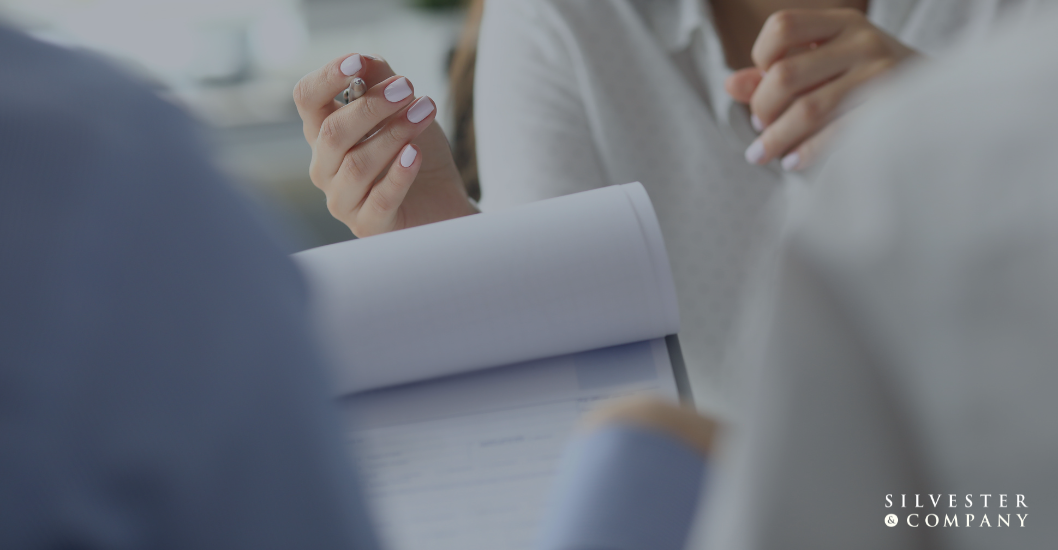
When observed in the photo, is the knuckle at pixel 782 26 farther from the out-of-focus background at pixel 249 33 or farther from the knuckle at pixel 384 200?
the out-of-focus background at pixel 249 33

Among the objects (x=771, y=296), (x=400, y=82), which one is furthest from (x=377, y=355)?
(x=771, y=296)

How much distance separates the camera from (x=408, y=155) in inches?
13.3

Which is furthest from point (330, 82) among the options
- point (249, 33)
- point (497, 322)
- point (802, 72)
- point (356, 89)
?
point (249, 33)

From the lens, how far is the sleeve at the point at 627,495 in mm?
179

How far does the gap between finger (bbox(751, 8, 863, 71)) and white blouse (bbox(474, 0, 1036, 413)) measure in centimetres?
13

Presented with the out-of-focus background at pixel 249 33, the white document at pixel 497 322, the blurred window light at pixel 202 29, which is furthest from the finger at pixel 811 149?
the blurred window light at pixel 202 29

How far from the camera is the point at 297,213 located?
43 centimetres

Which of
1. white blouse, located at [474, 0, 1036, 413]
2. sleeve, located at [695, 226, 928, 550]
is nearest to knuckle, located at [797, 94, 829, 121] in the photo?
white blouse, located at [474, 0, 1036, 413]

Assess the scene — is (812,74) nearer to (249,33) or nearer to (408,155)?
(408,155)

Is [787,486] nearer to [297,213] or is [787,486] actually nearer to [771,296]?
[771,296]

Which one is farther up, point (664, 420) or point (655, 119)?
point (664, 420)

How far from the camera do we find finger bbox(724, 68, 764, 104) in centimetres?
38

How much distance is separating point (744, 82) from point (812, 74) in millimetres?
34

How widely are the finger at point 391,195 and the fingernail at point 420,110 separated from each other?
15mm
